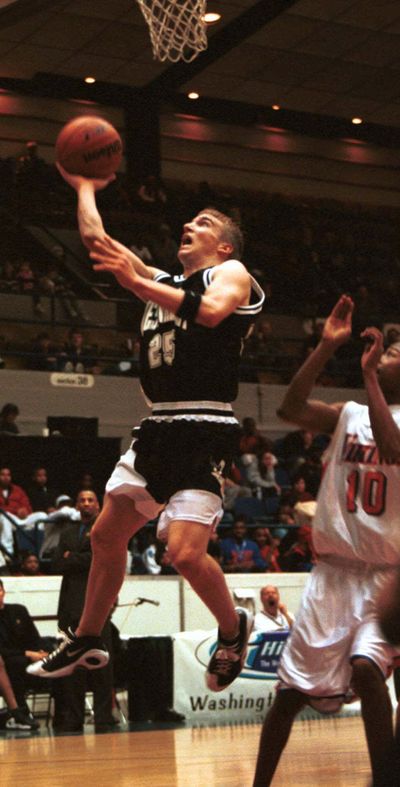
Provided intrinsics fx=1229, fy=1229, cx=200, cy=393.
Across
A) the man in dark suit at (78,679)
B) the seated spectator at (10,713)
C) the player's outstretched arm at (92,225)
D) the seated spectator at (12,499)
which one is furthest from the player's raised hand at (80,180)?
the seated spectator at (12,499)

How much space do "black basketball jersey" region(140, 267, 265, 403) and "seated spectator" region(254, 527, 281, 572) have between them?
33.5ft

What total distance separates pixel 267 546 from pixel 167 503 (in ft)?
34.9

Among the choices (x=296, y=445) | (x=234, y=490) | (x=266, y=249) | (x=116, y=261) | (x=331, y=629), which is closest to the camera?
(x=116, y=261)

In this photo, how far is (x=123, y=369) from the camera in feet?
66.2

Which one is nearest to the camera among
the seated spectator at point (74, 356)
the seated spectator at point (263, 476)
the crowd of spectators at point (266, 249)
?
the seated spectator at point (263, 476)

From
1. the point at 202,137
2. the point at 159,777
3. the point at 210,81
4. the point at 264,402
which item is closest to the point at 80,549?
the point at 159,777

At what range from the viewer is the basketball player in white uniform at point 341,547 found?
5.38 metres

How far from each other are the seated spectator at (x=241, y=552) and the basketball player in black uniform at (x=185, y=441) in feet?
30.1

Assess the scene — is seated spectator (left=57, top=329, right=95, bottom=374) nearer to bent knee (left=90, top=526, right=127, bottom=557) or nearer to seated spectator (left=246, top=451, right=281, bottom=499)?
seated spectator (left=246, top=451, right=281, bottom=499)

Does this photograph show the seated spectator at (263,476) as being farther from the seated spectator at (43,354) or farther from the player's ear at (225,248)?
the player's ear at (225,248)

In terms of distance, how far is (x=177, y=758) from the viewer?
26.8 ft

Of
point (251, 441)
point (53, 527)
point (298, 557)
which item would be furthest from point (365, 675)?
point (251, 441)

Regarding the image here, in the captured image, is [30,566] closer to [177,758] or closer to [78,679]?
[78,679]

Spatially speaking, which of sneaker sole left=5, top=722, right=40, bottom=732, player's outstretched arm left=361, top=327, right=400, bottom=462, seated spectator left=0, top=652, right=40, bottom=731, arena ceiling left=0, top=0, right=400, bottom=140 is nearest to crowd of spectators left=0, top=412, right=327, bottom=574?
seated spectator left=0, top=652, right=40, bottom=731
